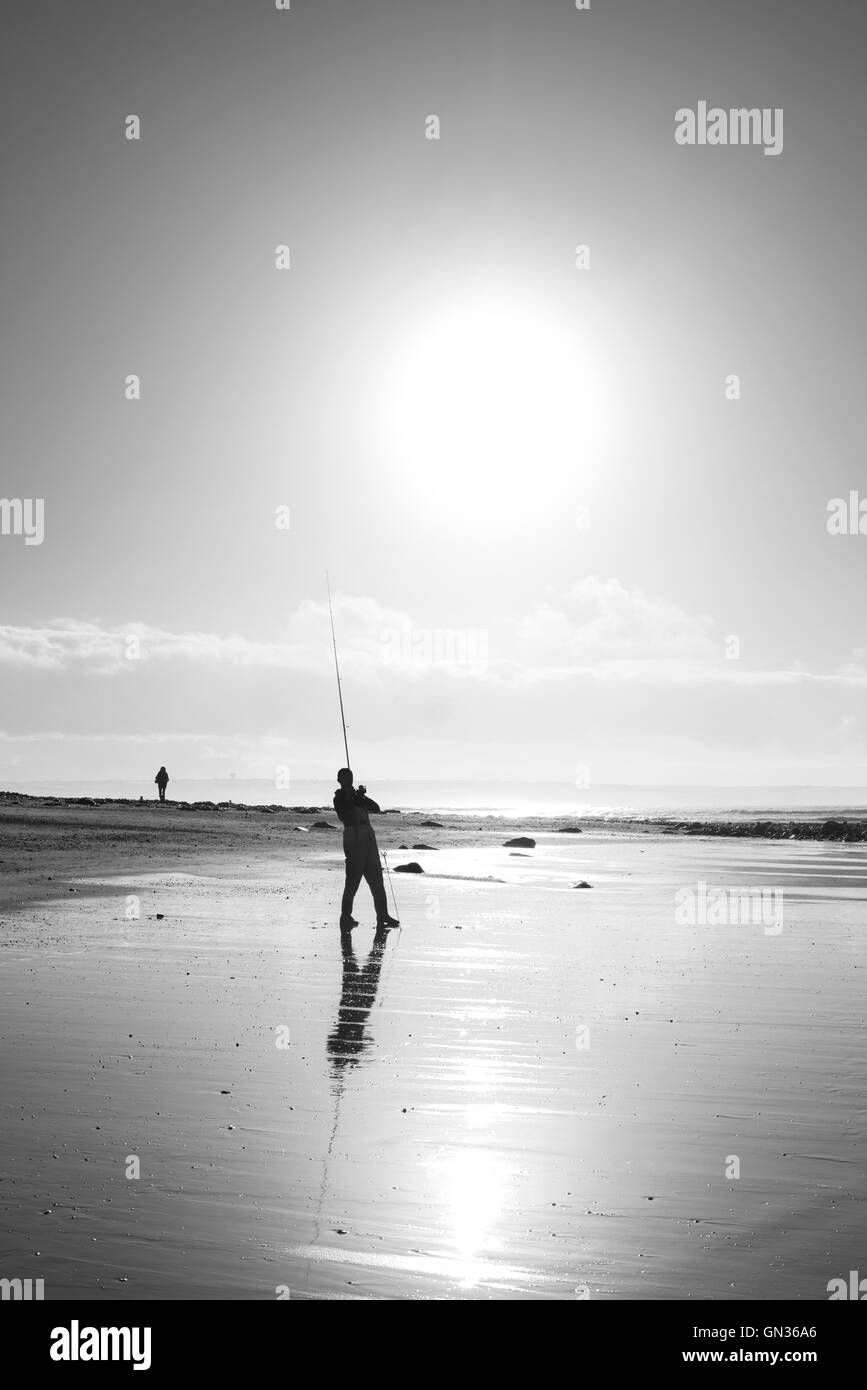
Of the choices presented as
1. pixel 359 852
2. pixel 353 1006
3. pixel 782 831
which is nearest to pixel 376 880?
pixel 359 852

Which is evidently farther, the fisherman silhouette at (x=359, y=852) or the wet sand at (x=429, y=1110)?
the fisherman silhouette at (x=359, y=852)

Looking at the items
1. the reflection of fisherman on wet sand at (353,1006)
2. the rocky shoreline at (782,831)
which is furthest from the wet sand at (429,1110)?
the rocky shoreline at (782,831)

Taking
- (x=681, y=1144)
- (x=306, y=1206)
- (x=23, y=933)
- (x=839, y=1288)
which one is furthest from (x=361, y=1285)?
(x=23, y=933)

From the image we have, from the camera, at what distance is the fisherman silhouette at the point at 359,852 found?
1637 centimetres

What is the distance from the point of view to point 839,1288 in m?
4.52

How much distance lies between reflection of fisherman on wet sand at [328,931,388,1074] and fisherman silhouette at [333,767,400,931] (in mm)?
1351

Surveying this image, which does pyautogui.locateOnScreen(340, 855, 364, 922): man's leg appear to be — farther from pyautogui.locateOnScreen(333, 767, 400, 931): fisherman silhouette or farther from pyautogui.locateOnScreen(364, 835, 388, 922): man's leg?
pyautogui.locateOnScreen(364, 835, 388, 922): man's leg

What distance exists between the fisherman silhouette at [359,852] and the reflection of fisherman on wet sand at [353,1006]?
1.35 metres

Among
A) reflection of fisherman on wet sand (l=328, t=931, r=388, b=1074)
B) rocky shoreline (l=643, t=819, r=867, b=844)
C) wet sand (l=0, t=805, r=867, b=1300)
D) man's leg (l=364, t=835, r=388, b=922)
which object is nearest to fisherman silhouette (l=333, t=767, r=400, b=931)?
man's leg (l=364, t=835, r=388, b=922)

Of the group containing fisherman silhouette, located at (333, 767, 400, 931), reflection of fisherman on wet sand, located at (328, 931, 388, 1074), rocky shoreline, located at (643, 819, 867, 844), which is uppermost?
fisherman silhouette, located at (333, 767, 400, 931)

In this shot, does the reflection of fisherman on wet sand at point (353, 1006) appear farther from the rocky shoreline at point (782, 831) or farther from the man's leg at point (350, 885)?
the rocky shoreline at point (782, 831)

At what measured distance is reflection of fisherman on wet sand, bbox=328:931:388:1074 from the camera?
8.45 m
